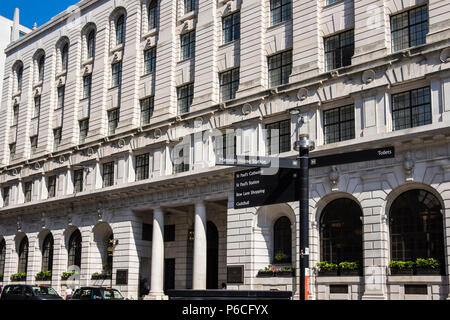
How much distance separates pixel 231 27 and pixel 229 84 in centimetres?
410

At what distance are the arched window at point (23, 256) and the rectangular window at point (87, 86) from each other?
1483 centimetres

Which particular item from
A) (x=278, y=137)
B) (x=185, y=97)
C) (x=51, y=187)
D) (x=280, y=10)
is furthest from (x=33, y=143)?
(x=278, y=137)

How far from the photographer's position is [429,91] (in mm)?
27375

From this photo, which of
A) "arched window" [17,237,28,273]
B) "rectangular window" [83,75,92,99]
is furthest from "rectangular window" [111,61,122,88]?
"arched window" [17,237,28,273]

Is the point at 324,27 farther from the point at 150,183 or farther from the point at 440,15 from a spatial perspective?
the point at 150,183

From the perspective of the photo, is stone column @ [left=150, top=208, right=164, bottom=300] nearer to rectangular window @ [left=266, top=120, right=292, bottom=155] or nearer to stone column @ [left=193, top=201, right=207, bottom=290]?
stone column @ [left=193, top=201, right=207, bottom=290]

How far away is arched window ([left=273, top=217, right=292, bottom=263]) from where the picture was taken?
32.1 meters

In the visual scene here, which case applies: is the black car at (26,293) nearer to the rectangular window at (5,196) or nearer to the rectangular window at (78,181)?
the rectangular window at (78,181)

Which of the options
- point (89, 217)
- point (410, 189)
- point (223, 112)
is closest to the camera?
point (410, 189)

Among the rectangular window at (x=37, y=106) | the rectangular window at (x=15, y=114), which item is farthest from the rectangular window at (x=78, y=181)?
the rectangular window at (x=15, y=114)

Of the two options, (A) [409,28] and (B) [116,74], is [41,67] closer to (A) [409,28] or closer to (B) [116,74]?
(B) [116,74]

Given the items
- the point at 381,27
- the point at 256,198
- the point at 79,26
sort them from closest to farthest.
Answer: the point at 256,198, the point at 381,27, the point at 79,26

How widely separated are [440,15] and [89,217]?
2985 centimetres

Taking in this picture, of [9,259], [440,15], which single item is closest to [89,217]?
[9,259]
